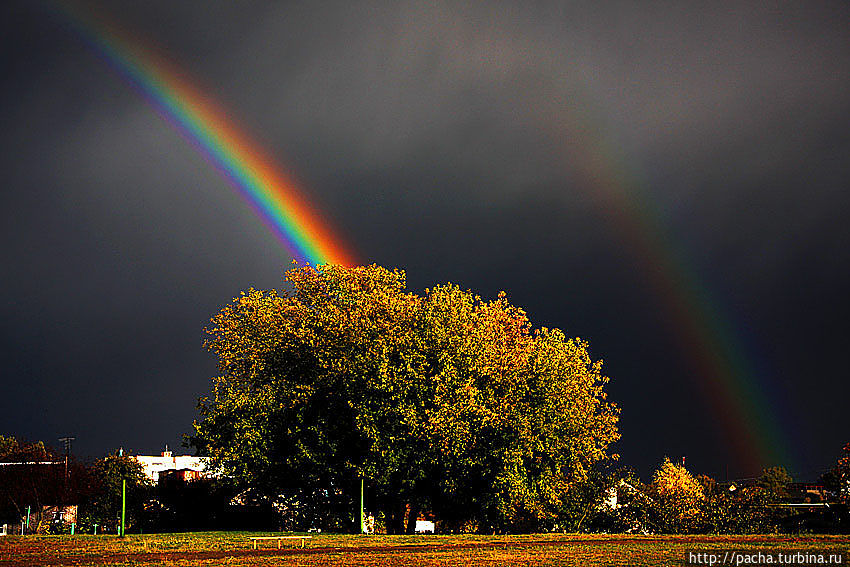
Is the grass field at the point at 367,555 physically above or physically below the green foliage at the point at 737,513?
below

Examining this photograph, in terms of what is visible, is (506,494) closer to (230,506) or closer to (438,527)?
(438,527)

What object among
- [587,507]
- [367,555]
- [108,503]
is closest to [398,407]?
[587,507]

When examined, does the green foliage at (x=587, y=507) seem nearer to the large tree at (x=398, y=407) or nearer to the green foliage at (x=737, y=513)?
the large tree at (x=398, y=407)

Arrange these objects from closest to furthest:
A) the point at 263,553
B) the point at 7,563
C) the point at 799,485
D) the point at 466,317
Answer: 1. the point at 7,563
2. the point at 263,553
3. the point at 466,317
4. the point at 799,485

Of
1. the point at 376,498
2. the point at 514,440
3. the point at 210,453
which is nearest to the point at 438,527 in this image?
the point at 376,498

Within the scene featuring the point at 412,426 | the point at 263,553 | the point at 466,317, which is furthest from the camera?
the point at 466,317

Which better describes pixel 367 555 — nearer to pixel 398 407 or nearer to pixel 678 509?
pixel 398 407

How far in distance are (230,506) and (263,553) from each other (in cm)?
3615

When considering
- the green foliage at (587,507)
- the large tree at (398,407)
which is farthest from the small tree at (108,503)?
the green foliage at (587,507)

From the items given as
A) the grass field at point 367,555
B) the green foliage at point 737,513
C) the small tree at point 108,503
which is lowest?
the grass field at point 367,555

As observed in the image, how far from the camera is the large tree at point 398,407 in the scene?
46.7 metres

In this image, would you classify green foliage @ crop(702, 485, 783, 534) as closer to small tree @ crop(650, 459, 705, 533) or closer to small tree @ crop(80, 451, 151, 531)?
small tree @ crop(650, 459, 705, 533)

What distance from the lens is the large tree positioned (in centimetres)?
4666

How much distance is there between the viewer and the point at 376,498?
50.0 m
